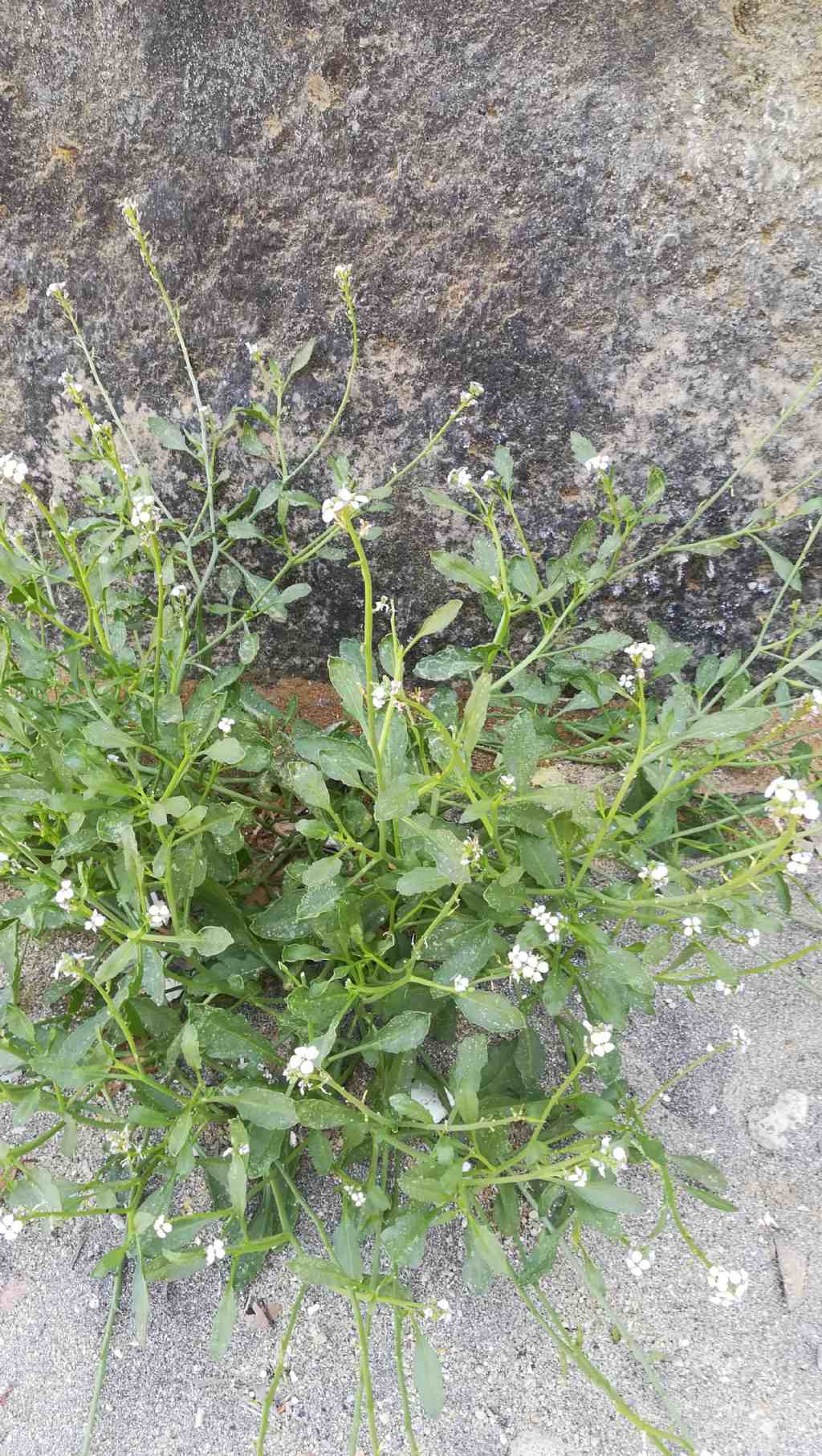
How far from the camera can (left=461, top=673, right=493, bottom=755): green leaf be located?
83 centimetres

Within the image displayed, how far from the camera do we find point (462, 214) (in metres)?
1.26

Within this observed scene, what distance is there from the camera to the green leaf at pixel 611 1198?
92cm

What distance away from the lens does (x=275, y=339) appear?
1.36 metres

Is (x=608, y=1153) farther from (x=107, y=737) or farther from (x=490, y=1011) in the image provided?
(x=107, y=737)

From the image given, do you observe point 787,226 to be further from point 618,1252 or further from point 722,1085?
point 618,1252

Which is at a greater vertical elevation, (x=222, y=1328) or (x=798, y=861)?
(x=798, y=861)

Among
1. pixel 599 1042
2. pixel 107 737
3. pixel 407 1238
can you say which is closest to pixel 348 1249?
pixel 407 1238

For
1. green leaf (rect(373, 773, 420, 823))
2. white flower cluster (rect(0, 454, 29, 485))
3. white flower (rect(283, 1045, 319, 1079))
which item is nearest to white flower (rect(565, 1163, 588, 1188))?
white flower (rect(283, 1045, 319, 1079))

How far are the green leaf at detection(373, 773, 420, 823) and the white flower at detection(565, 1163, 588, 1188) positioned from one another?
13.8 inches

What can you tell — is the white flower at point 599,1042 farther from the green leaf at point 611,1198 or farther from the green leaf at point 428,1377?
the green leaf at point 428,1377

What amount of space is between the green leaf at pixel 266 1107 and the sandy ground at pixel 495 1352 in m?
0.30

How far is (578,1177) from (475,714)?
43 centimetres

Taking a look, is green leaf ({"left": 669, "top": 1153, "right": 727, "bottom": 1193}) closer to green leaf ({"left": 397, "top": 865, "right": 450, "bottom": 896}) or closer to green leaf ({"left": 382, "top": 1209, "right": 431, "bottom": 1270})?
green leaf ({"left": 382, "top": 1209, "right": 431, "bottom": 1270})

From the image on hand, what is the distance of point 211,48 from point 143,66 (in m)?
0.09
